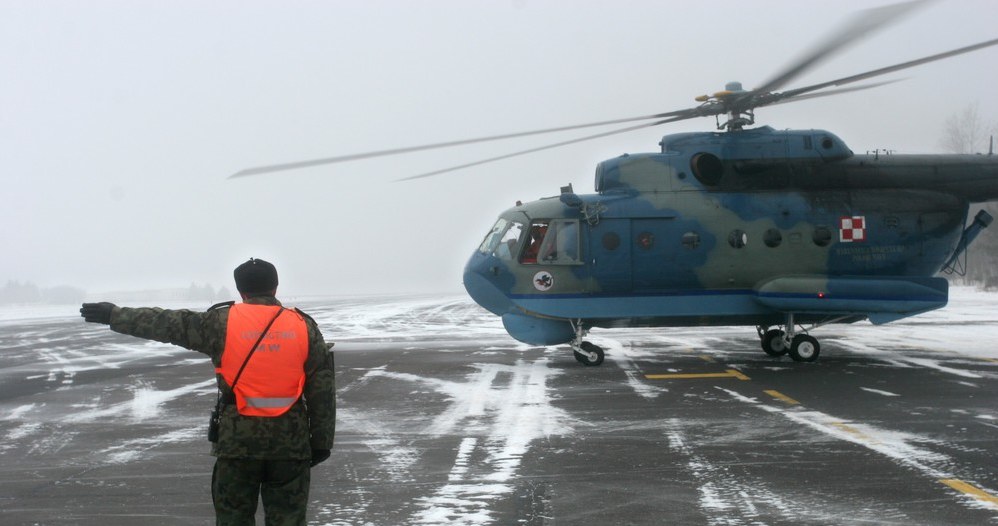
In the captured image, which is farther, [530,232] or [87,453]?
[530,232]

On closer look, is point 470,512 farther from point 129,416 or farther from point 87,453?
point 129,416

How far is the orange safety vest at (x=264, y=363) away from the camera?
4.11 m

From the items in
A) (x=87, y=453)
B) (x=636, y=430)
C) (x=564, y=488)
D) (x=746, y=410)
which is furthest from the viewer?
(x=746, y=410)

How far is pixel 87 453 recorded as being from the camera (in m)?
8.03

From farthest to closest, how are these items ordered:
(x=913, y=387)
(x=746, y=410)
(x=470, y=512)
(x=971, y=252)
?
1. (x=971, y=252)
2. (x=913, y=387)
3. (x=746, y=410)
4. (x=470, y=512)

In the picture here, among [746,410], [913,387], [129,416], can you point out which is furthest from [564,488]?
[913,387]

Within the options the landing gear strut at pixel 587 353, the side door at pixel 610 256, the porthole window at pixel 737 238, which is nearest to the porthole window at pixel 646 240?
the side door at pixel 610 256

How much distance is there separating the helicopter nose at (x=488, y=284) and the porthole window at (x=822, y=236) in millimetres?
5640

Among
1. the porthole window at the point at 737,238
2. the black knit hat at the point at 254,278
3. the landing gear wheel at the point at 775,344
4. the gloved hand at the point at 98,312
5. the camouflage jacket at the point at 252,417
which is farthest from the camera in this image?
the landing gear wheel at the point at 775,344

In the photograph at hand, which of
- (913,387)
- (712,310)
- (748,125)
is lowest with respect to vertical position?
(913,387)

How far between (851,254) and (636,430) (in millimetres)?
8201

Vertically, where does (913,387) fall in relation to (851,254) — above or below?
below

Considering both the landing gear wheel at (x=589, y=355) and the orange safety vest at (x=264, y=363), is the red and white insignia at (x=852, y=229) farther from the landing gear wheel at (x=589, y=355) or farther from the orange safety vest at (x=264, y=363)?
the orange safety vest at (x=264, y=363)

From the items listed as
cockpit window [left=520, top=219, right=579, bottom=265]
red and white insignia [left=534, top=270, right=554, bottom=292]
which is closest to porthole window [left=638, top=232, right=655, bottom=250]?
cockpit window [left=520, top=219, right=579, bottom=265]
